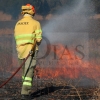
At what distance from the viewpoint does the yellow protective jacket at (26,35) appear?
267 inches

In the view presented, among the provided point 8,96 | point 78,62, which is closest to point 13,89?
point 8,96

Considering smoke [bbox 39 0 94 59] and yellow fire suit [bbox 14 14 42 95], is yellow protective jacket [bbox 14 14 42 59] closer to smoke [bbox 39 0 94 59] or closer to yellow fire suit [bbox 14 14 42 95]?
yellow fire suit [bbox 14 14 42 95]

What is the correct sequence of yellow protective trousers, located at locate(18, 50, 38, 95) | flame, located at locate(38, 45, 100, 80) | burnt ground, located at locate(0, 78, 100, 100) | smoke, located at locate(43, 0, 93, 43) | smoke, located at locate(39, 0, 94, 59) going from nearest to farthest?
1. yellow protective trousers, located at locate(18, 50, 38, 95)
2. burnt ground, located at locate(0, 78, 100, 100)
3. flame, located at locate(38, 45, 100, 80)
4. smoke, located at locate(39, 0, 94, 59)
5. smoke, located at locate(43, 0, 93, 43)

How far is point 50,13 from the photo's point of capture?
17.6m

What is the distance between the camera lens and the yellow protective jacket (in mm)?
6781

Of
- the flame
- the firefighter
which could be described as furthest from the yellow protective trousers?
the flame

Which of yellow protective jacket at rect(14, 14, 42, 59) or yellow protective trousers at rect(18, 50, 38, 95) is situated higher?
yellow protective jacket at rect(14, 14, 42, 59)

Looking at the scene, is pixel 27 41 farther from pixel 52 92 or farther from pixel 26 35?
pixel 52 92

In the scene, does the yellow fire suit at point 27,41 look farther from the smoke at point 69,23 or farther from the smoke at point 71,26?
the smoke at point 69,23

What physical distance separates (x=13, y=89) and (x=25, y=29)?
196cm

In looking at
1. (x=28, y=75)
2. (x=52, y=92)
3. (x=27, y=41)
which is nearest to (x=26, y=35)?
(x=27, y=41)

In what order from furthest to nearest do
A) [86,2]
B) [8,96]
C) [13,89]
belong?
1. [86,2]
2. [13,89]
3. [8,96]

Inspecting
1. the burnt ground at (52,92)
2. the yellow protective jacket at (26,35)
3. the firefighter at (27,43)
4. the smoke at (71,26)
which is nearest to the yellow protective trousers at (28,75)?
the firefighter at (27,43)

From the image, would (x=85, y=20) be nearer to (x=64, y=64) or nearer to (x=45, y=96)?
(x=64, y=64)
